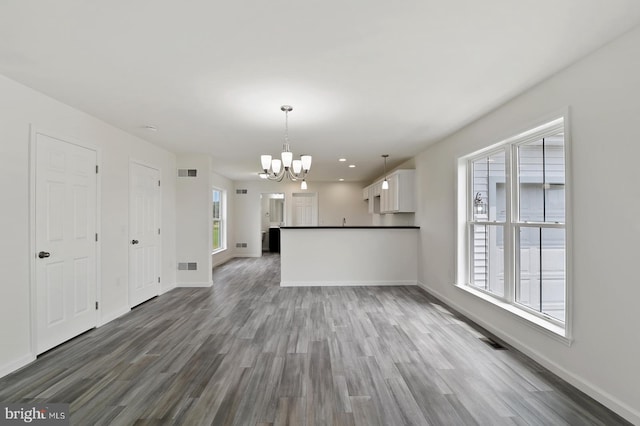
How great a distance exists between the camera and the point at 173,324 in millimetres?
3795

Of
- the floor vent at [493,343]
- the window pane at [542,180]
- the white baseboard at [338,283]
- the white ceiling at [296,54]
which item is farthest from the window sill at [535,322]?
the white baseboard at [338,283]

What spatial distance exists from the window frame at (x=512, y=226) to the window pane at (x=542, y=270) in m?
0.05

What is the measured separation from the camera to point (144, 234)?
4859 mm

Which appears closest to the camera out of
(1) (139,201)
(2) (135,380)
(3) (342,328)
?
(2) (135,380)

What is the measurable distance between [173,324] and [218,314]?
1.88 ft

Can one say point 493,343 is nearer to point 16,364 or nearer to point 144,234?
point 16,364

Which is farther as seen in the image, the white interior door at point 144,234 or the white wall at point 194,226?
the white wall at point 194,226

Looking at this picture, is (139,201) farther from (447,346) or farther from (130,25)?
(447,346)

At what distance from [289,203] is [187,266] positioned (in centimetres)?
457

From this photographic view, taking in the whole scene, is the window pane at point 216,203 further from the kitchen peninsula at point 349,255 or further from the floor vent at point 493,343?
the floor vent at point 493,343

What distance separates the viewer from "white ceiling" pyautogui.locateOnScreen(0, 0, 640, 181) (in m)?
1.80

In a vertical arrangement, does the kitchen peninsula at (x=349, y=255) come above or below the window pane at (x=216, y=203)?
below

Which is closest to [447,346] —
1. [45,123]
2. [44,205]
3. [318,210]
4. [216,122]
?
[216,122]

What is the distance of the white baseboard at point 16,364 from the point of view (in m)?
2.55
